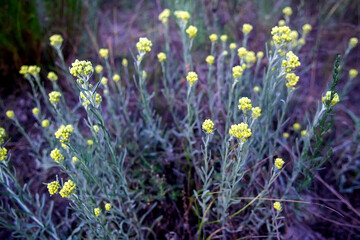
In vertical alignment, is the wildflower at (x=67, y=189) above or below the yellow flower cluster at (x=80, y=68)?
below

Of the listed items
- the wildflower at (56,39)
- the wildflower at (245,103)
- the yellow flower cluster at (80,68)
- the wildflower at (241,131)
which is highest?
the yellow flower cluster at (80,68)

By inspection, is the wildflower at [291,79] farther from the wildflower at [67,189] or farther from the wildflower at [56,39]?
the wildflower at [56,39]

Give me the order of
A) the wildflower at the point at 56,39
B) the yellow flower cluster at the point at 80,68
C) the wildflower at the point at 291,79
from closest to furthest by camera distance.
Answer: the yellow flower cluster at the point at 80,68
the wildflower at the point at 291,79
the wildflower at the point at 56,39

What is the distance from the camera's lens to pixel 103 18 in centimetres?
383

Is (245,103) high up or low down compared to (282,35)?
down

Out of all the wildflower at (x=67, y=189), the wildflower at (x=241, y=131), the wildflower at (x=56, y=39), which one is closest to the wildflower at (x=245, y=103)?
the wildflower at (x=241, y=131)

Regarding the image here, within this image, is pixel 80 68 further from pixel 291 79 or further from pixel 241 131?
pixel 291 79

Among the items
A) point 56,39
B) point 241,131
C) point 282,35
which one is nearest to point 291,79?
point 282,35

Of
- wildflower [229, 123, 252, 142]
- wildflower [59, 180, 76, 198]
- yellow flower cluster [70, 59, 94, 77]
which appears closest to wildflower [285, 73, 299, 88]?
wildflower [229, 123, 252, 142]

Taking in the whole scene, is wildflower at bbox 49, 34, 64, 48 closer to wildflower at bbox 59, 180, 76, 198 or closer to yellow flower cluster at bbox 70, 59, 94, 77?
yellow flower cluster at bbox 70, 59, 94, 77

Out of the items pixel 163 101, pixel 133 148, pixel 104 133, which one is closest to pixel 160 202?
pixel 133 148

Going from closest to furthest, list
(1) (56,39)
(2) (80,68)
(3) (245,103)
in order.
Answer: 1. (2) (80,68)
2. (3) (245,103)
3. (1) (56,39)

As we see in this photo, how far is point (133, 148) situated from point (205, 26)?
1838 millimetres

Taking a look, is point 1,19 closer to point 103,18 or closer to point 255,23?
point 103,18
